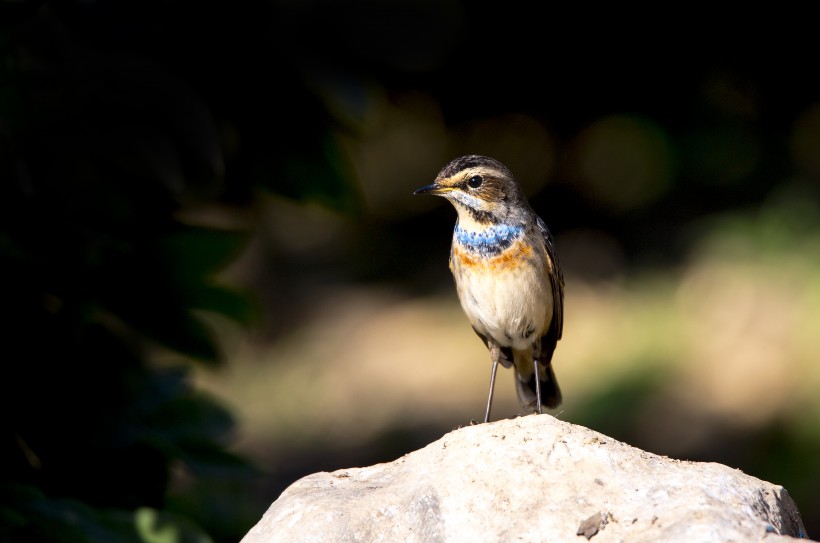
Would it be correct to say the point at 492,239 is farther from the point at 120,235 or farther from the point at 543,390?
the point at 120,235

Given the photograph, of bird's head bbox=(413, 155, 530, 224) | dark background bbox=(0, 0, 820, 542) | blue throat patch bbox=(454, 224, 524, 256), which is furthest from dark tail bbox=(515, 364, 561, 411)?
dark background bbox=(0, 0, 820, 542)

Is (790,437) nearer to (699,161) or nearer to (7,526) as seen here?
(699,161)

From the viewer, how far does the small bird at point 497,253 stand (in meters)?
4.77

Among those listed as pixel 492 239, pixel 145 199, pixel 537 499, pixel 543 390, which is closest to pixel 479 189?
pixel 492 239

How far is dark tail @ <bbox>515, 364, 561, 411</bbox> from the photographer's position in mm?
5430

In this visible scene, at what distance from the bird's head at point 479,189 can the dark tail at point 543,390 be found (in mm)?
919

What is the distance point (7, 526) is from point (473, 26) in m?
8.52

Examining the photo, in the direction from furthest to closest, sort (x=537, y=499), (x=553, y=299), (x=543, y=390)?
(x=543, y=390), (x=553, y=299), (x=537, y=499)

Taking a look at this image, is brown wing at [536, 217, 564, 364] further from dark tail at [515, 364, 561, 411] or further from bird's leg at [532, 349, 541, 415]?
dark tail at [515, 364, 561, 411]

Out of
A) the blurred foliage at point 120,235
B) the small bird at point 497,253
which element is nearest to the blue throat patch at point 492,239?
the small bird at point 497,253

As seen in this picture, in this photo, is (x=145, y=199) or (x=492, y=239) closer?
(x=145, y=199)

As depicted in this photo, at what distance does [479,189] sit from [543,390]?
119 cm

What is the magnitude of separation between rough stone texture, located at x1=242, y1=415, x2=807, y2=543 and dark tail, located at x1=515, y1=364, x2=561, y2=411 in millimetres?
2050

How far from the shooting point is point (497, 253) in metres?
4.82
